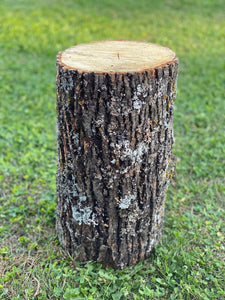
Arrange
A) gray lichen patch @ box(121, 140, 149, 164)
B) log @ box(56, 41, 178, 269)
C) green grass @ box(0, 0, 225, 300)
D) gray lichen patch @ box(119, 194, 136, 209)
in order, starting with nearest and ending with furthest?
log @ box(56, 41, 178, 269), gray lichen patch @ box(121, 140, 149, 164), gray lichen patch @ box(119, 194, 136, 209), green grass @ box(0, 0, 225, 300)

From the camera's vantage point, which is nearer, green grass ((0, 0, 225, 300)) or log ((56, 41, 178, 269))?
log ((56, 41, 178, 269))

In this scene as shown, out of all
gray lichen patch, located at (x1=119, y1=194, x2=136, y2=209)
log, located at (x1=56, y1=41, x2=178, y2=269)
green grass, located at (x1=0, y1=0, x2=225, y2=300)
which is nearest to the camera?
log, located at (x1=56, y1=41, x2=178, y2=269)

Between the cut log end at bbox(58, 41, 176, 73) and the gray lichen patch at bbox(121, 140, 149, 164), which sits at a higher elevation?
the cut log end at bbox(58, 41, 176, 73)

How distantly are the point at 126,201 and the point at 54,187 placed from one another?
125 cm

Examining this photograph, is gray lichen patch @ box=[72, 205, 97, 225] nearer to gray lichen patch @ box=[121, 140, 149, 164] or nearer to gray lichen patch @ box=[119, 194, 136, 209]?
gray lichen patch @ box=[119, 194, 136, 209]

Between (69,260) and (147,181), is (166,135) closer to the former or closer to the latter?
(147,181)

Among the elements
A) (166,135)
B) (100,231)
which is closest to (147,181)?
(166,135)

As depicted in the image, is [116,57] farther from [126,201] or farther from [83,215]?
[83,215]

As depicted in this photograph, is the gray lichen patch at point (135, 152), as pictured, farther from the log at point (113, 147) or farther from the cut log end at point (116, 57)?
the cut log end at point (116, 57)

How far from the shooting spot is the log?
6.28 feet

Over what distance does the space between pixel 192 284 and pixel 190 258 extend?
21cm

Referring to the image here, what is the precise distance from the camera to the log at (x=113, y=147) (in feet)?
6.28

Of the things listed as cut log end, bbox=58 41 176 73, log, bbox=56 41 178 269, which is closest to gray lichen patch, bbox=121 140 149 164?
log, bbox=56 41 178 269

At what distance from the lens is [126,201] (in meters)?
2.17
